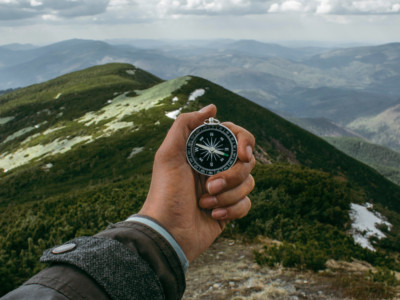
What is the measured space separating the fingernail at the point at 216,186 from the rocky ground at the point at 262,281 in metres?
4.01

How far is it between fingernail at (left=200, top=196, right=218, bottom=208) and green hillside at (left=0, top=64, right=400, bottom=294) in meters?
5.18

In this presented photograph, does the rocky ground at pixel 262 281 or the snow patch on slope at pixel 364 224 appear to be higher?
the rocky ground at pixel 262 281

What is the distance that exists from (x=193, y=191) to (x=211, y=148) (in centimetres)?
87

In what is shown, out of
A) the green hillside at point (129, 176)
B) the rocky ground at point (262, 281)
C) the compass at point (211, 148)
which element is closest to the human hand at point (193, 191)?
the compass at point (211, 148)

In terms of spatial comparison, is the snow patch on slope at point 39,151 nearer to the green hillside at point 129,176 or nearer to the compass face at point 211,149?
the green hillside at point 129,176

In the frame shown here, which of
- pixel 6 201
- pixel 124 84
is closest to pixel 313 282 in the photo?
pixel 6 201

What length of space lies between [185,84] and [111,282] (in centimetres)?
6054

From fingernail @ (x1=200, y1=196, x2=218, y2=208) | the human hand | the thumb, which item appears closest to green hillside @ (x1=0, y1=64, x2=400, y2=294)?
the human hand

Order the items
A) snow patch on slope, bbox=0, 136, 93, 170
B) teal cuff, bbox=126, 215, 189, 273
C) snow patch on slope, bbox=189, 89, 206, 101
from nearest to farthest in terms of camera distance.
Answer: teal cuff, bbox=126, 215, 189, 273, snow patch on slope, bbox=0, 136, 93, 170, snow patch on slope, bbox=189, 89, 206, 101

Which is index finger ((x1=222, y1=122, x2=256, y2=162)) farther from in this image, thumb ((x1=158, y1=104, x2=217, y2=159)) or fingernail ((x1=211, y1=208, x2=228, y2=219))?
fingernail ((x1=211, y1=208, x2=228, y2=219))

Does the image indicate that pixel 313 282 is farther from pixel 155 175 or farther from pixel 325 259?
pixel 155 175

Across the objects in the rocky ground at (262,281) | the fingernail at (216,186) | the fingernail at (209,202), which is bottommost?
the rocky ground at (262,281)

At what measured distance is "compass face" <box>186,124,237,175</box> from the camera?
5.38m

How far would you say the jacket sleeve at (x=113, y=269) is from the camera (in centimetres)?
245
